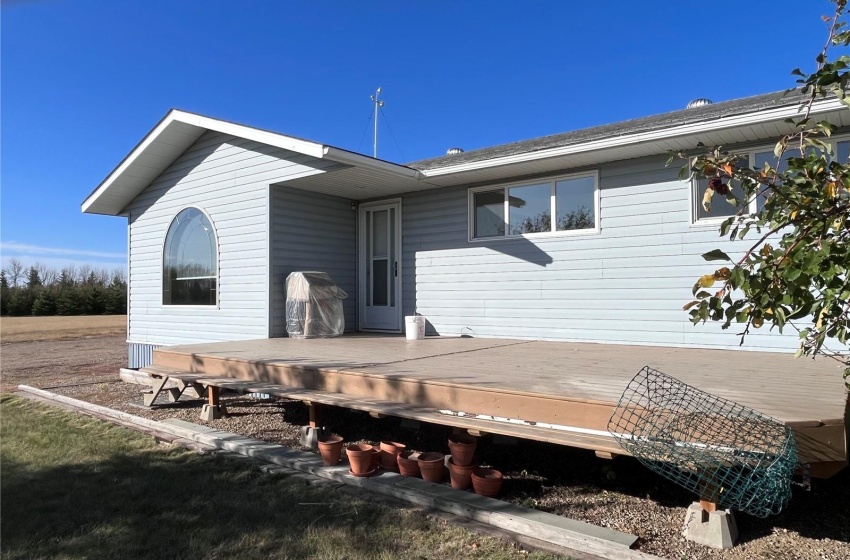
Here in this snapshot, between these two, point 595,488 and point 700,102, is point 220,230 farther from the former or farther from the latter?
point 700,102

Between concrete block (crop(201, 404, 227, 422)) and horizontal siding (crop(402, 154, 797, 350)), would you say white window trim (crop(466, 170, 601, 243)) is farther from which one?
concrete block (crop(201, 404, 227, 422))

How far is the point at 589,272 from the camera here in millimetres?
6648

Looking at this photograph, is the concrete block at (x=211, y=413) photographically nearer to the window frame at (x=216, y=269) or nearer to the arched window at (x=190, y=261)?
the window frame at (x=216, y=269)

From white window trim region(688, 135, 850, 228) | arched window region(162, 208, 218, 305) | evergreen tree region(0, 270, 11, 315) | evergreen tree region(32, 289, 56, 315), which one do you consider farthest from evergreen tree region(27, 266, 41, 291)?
white window trim region(688, 135, 850, 228)

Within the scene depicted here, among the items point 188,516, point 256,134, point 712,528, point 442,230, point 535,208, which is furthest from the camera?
point 442,230

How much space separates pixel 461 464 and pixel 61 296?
36.6 meters

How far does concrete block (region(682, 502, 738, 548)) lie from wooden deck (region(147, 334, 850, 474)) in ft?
1.72

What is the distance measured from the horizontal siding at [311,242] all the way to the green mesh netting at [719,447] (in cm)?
583

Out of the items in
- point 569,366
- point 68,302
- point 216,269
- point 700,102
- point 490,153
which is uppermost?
point 700,102

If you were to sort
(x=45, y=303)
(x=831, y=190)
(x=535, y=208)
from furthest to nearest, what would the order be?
1. (x=45, y=303)
2. (x=535, y=208)
3. (x=831, y=190)

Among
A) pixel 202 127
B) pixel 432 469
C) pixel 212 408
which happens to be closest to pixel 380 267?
pixel 202 127

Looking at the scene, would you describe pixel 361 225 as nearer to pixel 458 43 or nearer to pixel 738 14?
pixel 738 14

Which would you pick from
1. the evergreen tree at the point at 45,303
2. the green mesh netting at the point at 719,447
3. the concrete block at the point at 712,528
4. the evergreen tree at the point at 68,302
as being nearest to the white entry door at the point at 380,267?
the green mesh netting at the point at 719,447

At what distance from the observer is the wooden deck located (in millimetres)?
2994
